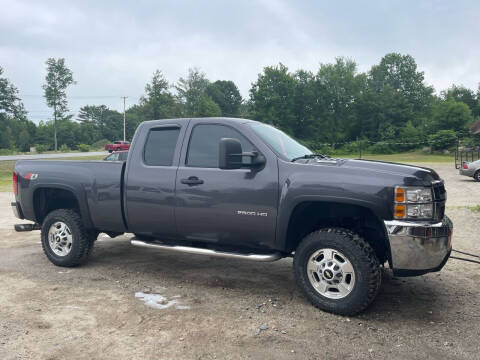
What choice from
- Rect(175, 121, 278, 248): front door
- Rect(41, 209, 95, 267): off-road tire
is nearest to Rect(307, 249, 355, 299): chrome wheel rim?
Rect(175, 121, 278, 248): front door

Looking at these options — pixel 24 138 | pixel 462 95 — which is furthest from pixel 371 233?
pixel 24 138

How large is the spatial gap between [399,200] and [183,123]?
265 cm

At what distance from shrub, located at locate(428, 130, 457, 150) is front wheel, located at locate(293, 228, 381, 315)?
136ft

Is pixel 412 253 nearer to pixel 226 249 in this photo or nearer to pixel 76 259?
pixel 226 249

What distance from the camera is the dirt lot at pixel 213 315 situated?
3402mm

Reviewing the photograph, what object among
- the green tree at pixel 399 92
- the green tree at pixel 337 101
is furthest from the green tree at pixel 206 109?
the green tree at pixel 399 92

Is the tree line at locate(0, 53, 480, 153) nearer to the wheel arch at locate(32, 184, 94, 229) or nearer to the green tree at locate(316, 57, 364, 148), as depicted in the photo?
the green tree at locate(316, 57, 364, 148)

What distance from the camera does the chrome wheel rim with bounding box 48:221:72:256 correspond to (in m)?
5.75

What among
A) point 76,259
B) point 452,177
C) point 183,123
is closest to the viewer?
point 183,123

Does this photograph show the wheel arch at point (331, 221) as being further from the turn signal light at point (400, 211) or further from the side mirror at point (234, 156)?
the side mirror at point (234, 156)

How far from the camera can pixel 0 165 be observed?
35812 mm

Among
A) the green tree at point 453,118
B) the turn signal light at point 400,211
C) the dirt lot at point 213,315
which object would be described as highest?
the green tree at point 453,118

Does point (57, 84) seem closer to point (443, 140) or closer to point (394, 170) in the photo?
point (443, 140)

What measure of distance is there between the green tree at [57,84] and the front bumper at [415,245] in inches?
2732
